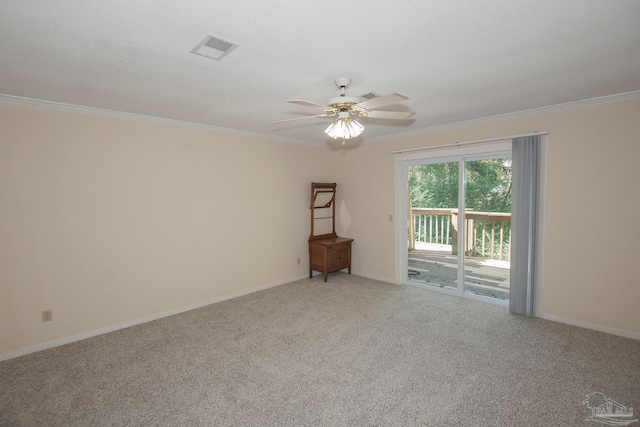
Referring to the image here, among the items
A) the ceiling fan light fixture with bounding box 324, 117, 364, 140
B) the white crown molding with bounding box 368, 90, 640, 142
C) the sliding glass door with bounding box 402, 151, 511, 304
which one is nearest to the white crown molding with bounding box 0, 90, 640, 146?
the white crown molding with bounding box 368, 90, 640, 142

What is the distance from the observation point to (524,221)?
3668 mm

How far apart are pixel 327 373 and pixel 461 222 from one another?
283 cm

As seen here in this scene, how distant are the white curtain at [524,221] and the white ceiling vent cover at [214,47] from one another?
3376mm

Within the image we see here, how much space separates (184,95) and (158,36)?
3.64 feet

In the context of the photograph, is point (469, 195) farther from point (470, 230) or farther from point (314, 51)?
point (314, 51)

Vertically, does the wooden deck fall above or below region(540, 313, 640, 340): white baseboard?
above

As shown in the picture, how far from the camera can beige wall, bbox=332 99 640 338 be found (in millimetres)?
3094

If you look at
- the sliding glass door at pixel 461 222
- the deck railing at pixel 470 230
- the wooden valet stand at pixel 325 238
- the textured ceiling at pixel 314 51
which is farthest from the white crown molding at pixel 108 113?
the deck railing at pixel 470 230

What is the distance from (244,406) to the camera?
2.22 meters

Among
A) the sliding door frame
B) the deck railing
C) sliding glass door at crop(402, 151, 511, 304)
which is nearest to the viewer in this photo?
the sliding door frame

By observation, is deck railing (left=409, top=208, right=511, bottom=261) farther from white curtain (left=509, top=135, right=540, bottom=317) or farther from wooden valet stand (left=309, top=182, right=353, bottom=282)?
wooden valet stand (left=309, top=182, right=353, bottom=282)

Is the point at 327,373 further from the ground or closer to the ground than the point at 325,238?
closer to the ground
